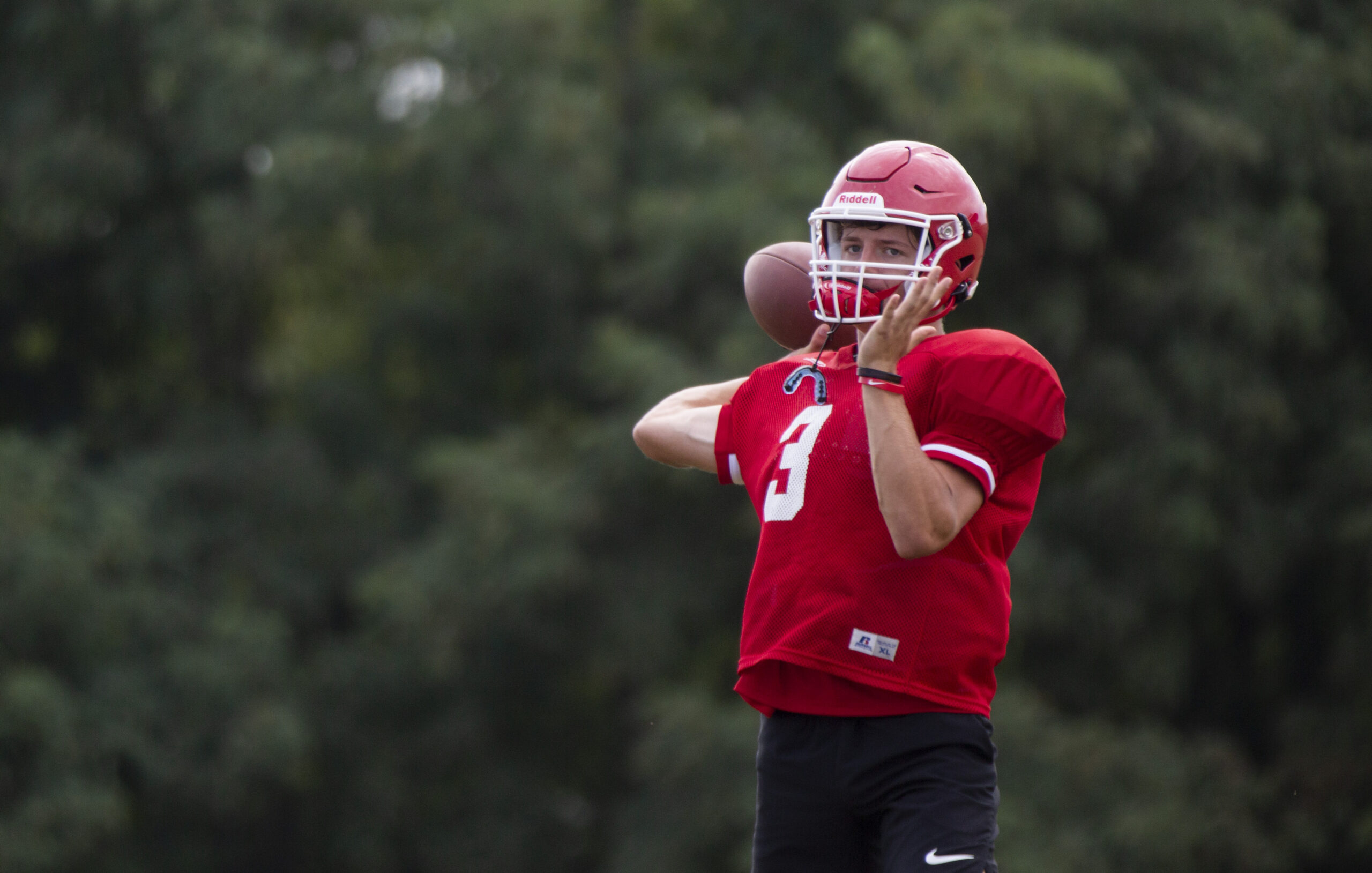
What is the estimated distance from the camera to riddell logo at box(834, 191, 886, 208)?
2.20 m

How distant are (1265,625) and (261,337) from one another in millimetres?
6665

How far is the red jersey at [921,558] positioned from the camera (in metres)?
2.05

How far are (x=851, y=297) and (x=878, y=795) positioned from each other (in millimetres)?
683

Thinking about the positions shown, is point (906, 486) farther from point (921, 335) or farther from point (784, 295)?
point (784, 295)

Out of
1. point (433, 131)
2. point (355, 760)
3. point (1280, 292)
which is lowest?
point (355, 760)

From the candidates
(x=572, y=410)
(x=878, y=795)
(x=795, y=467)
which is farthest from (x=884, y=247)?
(x=572, y=410)

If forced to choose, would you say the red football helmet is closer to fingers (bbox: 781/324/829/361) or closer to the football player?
the football player

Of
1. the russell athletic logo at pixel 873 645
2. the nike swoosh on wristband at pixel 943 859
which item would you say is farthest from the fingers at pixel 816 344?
the nike swoosh on wristband at pixel 943 859

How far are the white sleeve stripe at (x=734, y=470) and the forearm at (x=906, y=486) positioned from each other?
0.44m

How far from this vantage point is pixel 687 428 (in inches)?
97.8

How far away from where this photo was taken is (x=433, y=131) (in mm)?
9078

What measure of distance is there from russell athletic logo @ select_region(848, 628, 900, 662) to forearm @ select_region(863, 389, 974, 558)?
14cm

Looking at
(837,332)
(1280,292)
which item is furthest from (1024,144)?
(837,332)

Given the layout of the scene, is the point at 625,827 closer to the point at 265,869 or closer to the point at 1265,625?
the point at 265,869
